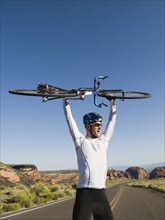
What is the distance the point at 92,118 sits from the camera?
12.8 feet

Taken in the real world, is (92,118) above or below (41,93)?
below

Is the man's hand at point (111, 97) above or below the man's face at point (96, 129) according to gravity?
above

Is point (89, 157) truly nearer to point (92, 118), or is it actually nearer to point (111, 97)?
point (92, 118)

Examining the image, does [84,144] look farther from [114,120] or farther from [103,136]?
[114,120]

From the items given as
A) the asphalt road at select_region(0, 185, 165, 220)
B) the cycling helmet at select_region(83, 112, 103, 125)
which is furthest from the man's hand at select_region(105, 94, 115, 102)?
the asphalt road at select_region(0, 185, 165, 220)

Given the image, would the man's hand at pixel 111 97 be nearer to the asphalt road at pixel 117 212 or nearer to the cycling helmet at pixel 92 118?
the cycling helmet at pixel 92 118

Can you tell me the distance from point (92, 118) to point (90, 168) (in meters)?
0.58

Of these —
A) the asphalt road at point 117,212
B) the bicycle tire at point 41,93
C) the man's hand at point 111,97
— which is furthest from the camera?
the asphalt road at point 117,212

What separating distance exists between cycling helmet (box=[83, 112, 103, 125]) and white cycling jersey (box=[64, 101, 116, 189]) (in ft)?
0.47

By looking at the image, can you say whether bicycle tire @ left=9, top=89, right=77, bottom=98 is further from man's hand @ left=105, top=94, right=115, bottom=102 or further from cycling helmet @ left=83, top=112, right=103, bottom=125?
man's hand @ left=105, top=94, right=115, bottom=102

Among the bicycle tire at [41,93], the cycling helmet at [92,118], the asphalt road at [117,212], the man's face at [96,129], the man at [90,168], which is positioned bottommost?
the asphalt road at [117,212]

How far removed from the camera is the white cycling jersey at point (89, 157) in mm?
3742

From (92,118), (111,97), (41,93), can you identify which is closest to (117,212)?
(111,97)

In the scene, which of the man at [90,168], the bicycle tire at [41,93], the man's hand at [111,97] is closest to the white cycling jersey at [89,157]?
the man at [90,168]
